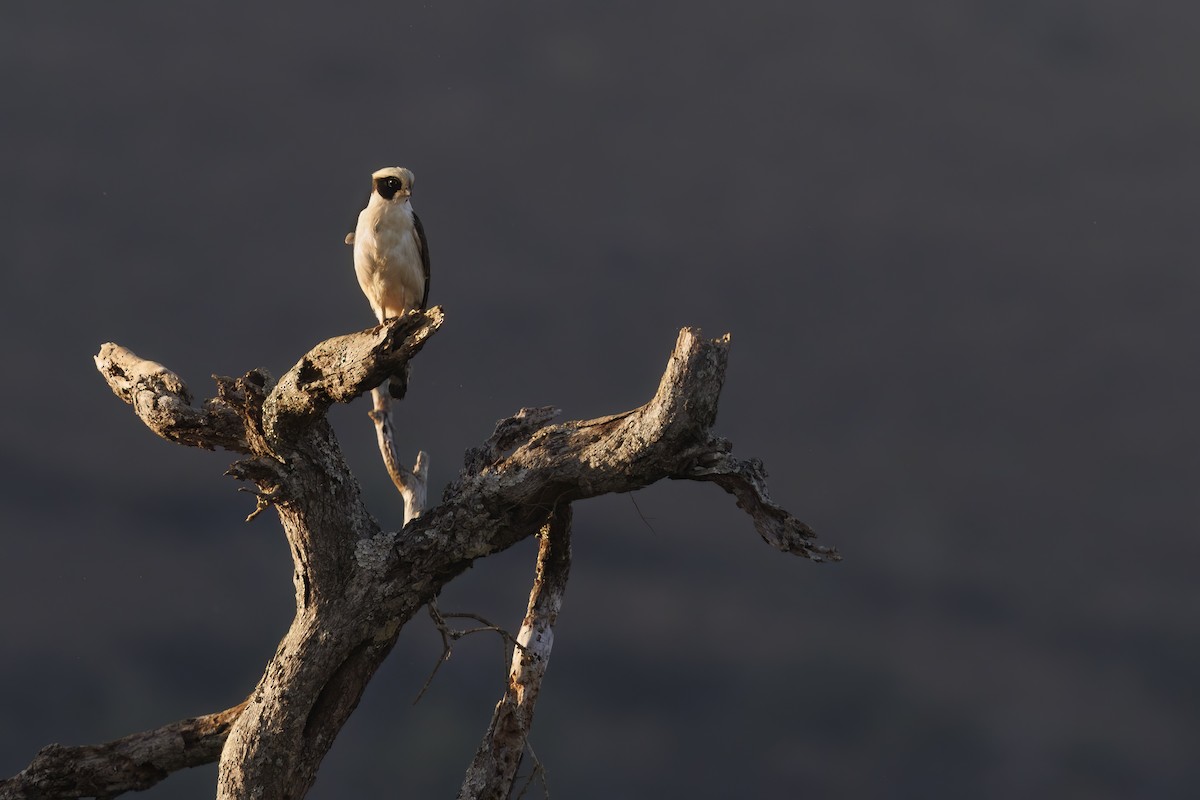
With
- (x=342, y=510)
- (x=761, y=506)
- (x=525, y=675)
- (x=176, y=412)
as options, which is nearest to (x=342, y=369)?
(x=342, y=510)

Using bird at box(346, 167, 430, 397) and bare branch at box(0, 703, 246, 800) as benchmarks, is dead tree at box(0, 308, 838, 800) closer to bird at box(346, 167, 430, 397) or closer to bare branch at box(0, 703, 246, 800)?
bare branch at box(0, 703, 246, 800)

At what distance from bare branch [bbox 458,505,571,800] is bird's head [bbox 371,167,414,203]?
7.02 ft

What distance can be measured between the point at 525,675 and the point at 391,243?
2.63 m

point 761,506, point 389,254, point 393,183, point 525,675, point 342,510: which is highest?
point 393,183

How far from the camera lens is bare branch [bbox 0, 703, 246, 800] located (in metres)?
7.09

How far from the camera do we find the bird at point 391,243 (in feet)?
25.6

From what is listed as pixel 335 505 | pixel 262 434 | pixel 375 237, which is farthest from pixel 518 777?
pixel 375 237

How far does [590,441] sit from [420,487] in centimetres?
244

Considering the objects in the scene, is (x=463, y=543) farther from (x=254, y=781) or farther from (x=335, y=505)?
(x=254, y=781)

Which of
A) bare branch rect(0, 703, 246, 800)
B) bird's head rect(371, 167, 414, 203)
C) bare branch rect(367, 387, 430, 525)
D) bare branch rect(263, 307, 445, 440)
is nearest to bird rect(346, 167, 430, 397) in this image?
bird's head rect(371, 167, 414, 203)

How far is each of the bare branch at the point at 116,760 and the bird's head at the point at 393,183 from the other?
9.87 ft

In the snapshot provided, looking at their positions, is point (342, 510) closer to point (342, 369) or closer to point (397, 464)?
point (342, 369)

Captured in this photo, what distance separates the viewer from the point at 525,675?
723cm

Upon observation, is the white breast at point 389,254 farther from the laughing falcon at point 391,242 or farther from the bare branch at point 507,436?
the bare branch at point 507,436
